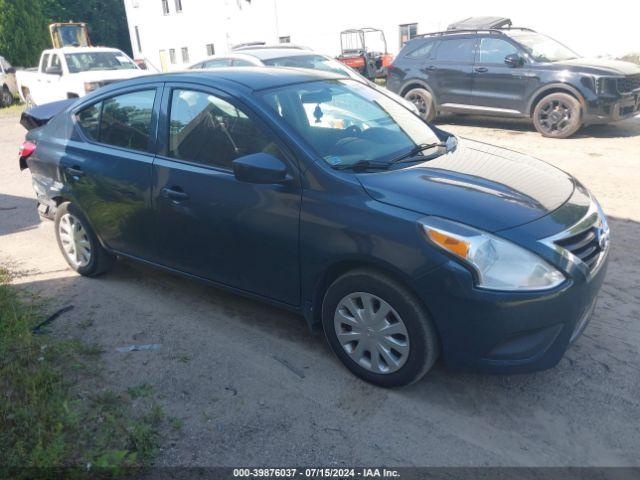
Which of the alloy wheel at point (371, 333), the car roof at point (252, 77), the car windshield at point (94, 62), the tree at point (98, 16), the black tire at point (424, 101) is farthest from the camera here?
the tree at point (98, 16)

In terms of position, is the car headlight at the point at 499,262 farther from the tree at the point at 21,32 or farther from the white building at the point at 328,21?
the tree at the point at 21,32

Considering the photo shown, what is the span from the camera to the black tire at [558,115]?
9859mm

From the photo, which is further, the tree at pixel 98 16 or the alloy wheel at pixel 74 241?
the tree at pixel 98 16

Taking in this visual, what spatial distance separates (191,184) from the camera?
4.09 meters

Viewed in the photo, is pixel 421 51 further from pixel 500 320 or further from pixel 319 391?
pixel 500 320

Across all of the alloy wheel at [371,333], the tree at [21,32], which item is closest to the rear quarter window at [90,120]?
the alloy wheel at [371,333]

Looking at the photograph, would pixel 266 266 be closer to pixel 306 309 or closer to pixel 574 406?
pixel 306 309

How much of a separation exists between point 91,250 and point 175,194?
1.47m

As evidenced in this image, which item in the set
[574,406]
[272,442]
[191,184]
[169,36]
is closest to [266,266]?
[191,184]

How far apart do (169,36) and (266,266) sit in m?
34.1

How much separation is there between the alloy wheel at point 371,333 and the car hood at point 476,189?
0.60 metres

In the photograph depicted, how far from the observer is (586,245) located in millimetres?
3320

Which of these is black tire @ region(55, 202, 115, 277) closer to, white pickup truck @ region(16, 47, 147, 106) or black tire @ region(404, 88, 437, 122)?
black tire @ region(404, 88, 437, 122)

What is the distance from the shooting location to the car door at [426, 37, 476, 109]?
11195 mm
